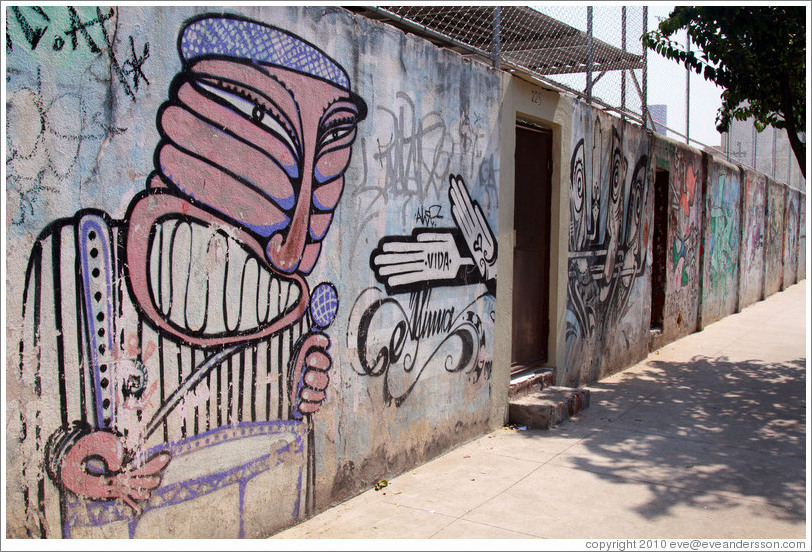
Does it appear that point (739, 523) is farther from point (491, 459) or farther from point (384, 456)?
point (384, 456)

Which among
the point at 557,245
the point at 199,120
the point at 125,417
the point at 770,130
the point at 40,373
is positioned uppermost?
the point at 770,130

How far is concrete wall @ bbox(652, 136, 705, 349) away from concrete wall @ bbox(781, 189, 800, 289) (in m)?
9.09

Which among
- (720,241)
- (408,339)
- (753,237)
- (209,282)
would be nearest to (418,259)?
(408,339)

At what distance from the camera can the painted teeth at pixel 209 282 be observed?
121 inches

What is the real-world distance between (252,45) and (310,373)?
1.68 m

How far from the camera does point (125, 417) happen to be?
9.61 feet

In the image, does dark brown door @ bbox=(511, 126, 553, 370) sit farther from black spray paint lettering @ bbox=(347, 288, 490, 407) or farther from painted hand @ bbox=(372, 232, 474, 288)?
painted hand @ bbox=(372, 232, 474, 288)

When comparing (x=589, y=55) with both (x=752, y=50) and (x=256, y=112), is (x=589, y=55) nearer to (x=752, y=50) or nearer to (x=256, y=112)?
(x=752, y=50)

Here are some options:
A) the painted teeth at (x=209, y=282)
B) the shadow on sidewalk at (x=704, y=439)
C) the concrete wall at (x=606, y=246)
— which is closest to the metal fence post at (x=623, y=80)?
the concrete wall at (x=606, y=246)

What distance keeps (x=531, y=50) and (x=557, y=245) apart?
1912 millimetres

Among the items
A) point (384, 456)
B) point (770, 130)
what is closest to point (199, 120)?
point (384, 456)

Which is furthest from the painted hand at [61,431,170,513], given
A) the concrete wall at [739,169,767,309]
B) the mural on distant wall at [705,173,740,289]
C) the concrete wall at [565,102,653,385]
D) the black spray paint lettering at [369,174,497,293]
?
the concrete wall at [739,169,767,309]

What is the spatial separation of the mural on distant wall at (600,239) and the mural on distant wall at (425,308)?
1776mm

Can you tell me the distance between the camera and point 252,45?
3.43 meters
